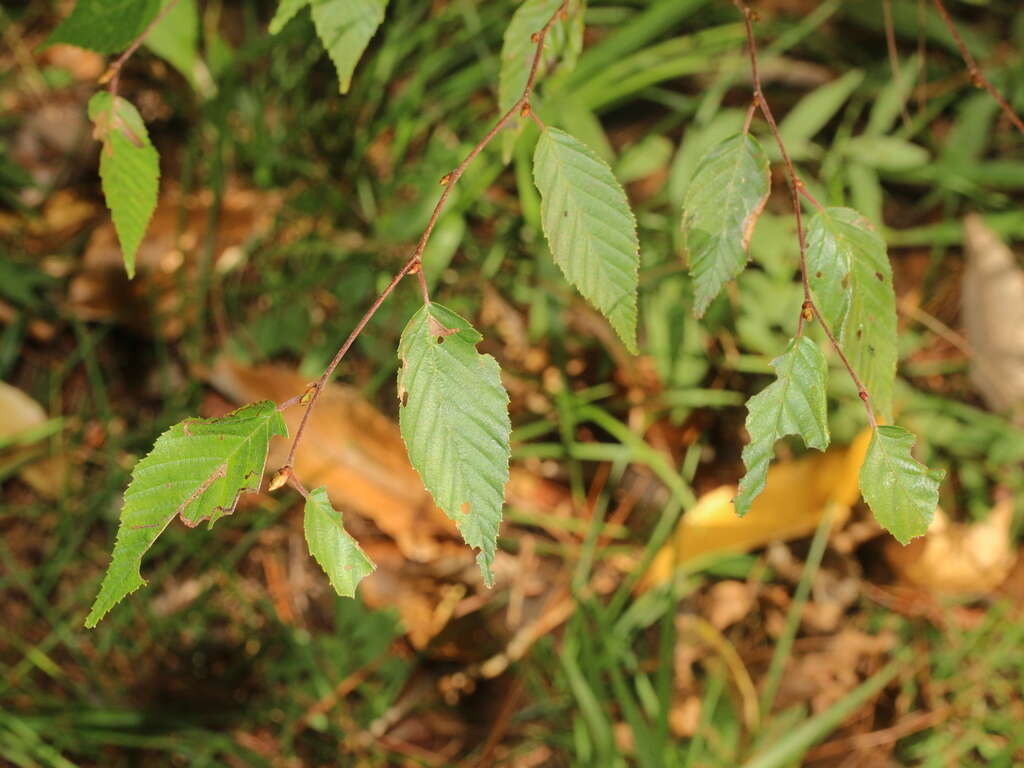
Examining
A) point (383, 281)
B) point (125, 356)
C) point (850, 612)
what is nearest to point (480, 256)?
point (383, 281)

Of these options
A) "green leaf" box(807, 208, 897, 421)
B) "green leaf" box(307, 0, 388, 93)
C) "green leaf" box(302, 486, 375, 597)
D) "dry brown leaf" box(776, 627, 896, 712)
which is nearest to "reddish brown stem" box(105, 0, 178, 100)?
"green leaf" box(307, 0, 388, 93)

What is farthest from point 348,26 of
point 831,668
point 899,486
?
point 831,668

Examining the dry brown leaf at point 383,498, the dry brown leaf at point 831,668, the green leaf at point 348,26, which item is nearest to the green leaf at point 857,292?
the green leaf at point 348,26

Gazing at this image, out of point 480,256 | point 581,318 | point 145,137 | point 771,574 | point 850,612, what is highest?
point 145,137

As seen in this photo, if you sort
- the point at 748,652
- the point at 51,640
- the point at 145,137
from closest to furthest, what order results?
the point at 145,137, the point at 51,640, the point at 748,652

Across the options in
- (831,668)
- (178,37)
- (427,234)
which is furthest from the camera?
(831,668)

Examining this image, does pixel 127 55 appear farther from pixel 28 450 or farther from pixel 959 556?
pixel 959 556

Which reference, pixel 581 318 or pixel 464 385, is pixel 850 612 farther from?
pixel 464 385
